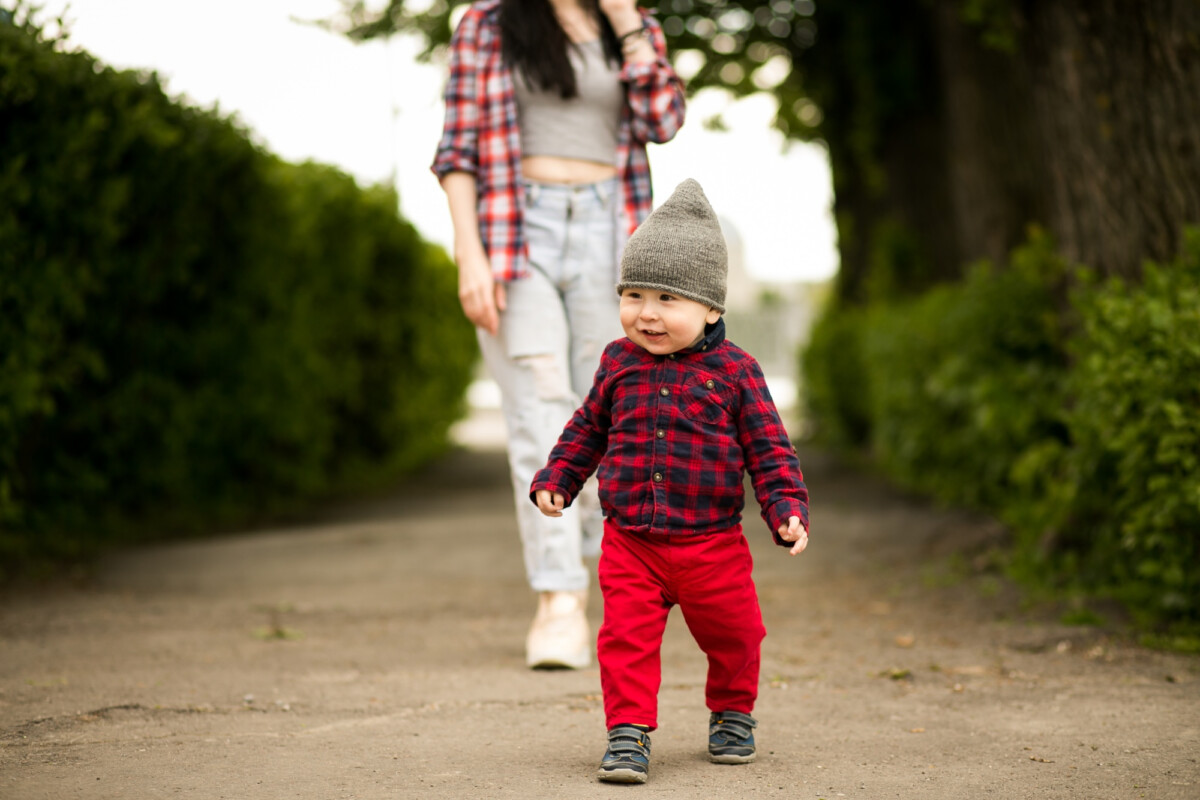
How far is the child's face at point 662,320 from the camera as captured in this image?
2961 mm

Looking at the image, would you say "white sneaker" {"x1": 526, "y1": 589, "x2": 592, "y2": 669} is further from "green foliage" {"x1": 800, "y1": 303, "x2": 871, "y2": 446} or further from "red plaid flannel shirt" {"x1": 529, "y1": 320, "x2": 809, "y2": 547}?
"green foliage" {"x1": 800, "y1": 303, "x2": 871, "y2": 446}

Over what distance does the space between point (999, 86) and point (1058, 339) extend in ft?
9.44

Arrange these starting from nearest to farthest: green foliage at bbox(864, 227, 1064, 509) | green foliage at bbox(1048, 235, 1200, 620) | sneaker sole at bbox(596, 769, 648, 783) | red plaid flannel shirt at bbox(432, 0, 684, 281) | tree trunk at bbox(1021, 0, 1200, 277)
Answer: sneaker sole at bbox(596, 769, 648, 783) < green foliage at bbox(1048, 235, 1200, 620) < red plaid flannel shirt at bbox(432, 0, 684, 281) < tree trunk at bbox(1021, 0, 1200, 277) < green foliage at bbox(864, 227, 1064, 509)

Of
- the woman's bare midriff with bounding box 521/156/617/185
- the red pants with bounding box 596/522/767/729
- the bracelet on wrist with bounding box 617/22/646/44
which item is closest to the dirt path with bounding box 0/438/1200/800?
the red pants with bounding box 596/522/767/729

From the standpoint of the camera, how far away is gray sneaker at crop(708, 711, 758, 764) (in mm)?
3018

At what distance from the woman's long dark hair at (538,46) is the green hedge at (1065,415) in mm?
1883

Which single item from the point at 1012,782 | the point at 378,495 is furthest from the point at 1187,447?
the point at 378,495

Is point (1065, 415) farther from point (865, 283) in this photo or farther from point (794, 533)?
point (865, 283)

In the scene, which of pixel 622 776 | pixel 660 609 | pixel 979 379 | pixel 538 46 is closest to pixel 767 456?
pixel 660 609

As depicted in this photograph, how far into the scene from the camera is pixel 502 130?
13.5 feet

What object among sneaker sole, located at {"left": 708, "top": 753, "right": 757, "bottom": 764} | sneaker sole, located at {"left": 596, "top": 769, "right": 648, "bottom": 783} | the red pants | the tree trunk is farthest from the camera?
the tree trunk

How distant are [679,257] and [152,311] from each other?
433cm

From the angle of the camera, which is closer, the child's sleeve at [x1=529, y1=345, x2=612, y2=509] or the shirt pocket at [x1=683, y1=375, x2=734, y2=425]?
the shirt pocket at [x1=683, y1=375, x2=734, y2=425]

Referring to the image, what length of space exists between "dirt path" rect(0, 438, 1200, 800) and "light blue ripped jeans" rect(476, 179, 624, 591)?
43cm
